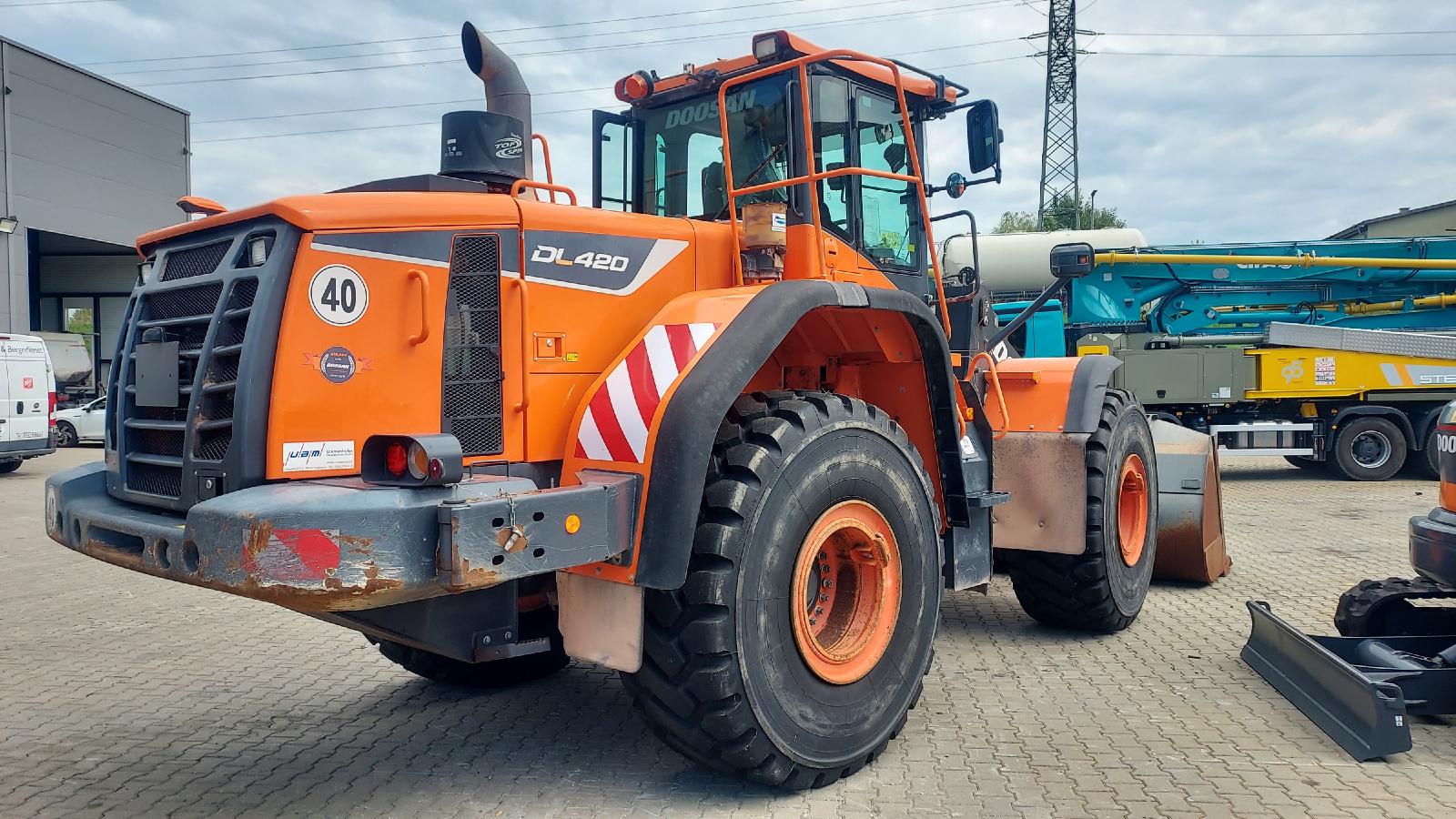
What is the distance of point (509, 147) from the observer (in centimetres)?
407

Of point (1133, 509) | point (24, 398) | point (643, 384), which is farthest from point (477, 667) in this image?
point (24, 398)

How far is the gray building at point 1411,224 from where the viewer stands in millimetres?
31188

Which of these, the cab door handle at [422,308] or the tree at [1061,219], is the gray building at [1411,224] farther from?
the cab door handle at [422,308]

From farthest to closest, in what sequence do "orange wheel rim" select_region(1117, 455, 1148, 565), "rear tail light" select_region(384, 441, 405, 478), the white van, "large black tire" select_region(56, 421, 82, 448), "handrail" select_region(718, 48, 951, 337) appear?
"large black tire" select_region(56, 421, 82, 448)
the white van
"orange wheel rim" select_region(1117, 455, 1148, 565)
"handrail" select_region(718, 48, 951, 337)
"rear tail light" select_region(384, 441, 405, 478)

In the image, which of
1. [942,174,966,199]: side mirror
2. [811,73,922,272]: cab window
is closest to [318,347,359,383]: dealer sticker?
[811,73,922,272]: cab window

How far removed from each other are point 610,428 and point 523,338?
0.45 meters

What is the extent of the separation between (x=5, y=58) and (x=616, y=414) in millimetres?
26377

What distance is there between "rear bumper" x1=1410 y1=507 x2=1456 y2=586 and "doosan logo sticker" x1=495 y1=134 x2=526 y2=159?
427 centimetres

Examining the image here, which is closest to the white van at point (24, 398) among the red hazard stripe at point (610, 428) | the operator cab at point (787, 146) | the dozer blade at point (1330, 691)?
the operator cab at point (787, 146)

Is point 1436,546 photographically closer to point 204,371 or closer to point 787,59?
point 787,59

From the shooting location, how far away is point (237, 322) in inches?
128

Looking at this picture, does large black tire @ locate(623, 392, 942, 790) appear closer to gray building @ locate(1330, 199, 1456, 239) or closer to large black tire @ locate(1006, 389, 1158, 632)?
large black tire @ locate(1006, 389, 1158, 632)

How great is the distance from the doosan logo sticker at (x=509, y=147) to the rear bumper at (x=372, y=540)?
146 cm

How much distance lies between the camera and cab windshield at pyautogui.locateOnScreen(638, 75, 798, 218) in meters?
4.55
